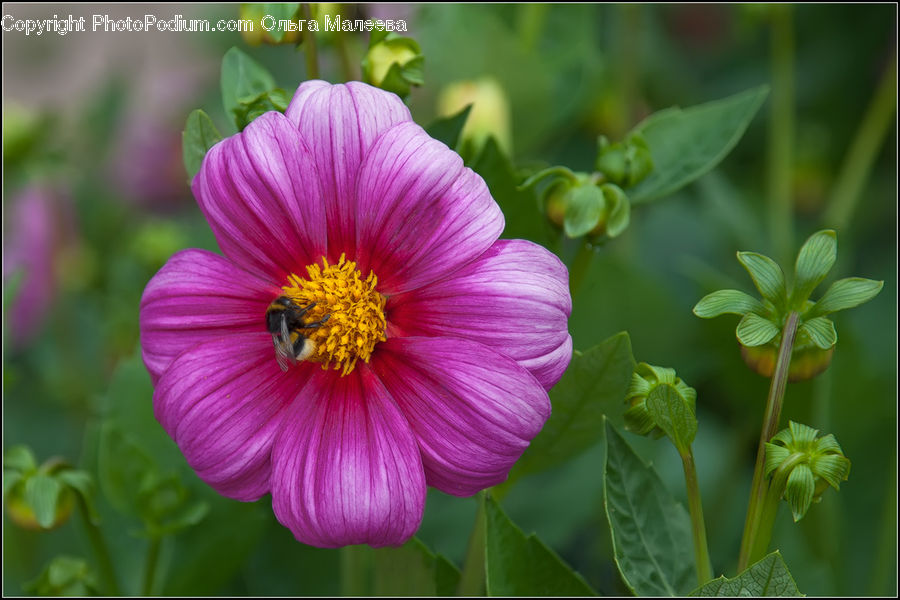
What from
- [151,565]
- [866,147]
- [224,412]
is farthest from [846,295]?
[866,147]

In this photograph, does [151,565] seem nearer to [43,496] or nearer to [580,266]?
[43,496]

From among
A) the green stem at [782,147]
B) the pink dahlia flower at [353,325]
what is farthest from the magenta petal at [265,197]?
the green stem at [782,147]

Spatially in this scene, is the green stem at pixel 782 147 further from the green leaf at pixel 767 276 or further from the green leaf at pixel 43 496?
the green leaf at pixel 43 496

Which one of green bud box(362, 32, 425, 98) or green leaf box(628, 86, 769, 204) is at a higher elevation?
green bud box(362, 32, 425, 98)

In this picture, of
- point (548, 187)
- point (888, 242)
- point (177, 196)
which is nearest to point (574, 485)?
point (548, 187)

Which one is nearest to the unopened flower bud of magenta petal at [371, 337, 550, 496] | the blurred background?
the blurred background

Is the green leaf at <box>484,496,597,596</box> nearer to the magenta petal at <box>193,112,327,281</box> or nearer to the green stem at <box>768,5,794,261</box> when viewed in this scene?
the magenta petal at <box>193,112,327,281</box>

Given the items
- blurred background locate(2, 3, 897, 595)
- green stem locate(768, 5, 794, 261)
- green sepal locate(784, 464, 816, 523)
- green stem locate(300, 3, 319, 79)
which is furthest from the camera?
green stem locate(768, 5, 794, 261)
